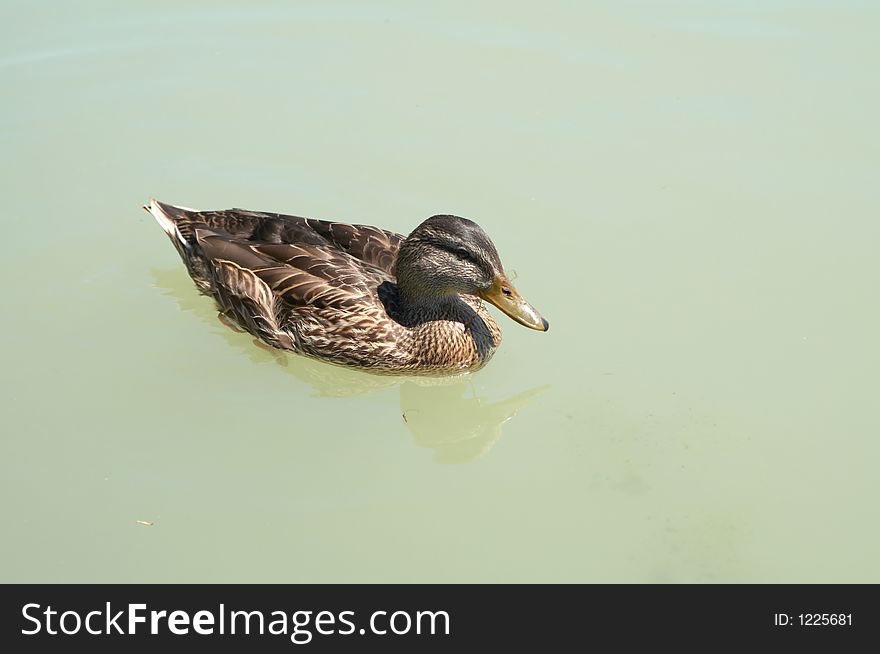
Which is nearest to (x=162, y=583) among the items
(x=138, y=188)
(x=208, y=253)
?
(x=208, y=253)

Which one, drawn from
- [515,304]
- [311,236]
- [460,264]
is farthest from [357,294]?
[515,304]

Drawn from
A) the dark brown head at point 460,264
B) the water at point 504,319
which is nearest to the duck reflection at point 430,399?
the water at point 504,319

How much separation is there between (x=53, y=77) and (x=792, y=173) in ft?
21.5

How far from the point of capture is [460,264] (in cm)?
696

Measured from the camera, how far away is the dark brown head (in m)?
6.89

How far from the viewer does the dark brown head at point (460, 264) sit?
6.89m

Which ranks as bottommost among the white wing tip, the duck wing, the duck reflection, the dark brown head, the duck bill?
the duck reflection

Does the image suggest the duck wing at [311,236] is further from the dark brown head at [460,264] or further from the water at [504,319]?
the water at [504,319]

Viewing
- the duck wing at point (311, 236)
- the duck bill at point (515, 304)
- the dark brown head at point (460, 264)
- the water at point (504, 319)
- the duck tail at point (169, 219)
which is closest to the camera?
the water at point (504, 319)

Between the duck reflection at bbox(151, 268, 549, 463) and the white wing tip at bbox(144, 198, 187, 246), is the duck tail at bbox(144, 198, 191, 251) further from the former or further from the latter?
the duck reflection at bbox(151, 268, 549, 463)

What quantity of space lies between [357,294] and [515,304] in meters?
1.07

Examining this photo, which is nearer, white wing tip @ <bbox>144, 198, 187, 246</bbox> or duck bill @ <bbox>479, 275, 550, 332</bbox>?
duck bill @ <bbox>479, 275, 550, 332</bbox>

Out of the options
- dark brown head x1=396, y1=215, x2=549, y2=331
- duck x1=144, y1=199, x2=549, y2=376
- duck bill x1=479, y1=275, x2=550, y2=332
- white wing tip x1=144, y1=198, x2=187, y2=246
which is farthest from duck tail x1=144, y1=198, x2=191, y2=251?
duck bill x1=479, y1=275, x2=550, y2=332

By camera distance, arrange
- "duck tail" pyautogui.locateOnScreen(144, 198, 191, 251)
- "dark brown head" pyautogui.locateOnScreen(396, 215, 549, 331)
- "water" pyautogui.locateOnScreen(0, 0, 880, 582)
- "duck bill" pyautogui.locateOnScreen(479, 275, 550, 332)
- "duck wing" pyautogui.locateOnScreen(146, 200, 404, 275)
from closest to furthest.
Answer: "water" pyautogui.locateOnScreen(0, 0, 880, 582), "dark brown head" pyautogui.locateOnScreen(396, 215, 549, 331), "duck bill" pyautogui.locateOnScreen(479, 275, 550, 332), "duck wing" pyautogui.locateOnScreen(146, 200, 404, 275), "duck tail" pyautogui.locateOnScreen(144, 198, 191, 251)
